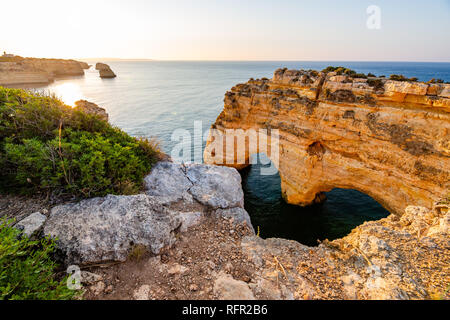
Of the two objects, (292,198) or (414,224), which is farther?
(292,198)

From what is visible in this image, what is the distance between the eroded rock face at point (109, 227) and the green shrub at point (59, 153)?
452mm

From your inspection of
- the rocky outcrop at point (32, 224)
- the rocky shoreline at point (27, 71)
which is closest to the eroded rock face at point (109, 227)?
the rocky outcrop at point (32, 224)

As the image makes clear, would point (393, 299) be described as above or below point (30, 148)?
below

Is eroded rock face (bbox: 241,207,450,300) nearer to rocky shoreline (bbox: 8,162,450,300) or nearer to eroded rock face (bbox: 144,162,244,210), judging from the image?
rocky shoreline (bbox: 8,162,450,300)

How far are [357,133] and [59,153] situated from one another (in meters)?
12.8

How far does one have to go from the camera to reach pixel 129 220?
4.01m

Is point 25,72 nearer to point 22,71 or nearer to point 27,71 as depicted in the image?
point 22,71

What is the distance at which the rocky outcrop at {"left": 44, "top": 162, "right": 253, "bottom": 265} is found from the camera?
3.55 metres

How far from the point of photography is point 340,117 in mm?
11023

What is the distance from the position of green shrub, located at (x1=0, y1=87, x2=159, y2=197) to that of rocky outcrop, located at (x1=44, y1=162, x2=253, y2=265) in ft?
1.55

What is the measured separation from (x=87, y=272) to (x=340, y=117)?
1245 cm
